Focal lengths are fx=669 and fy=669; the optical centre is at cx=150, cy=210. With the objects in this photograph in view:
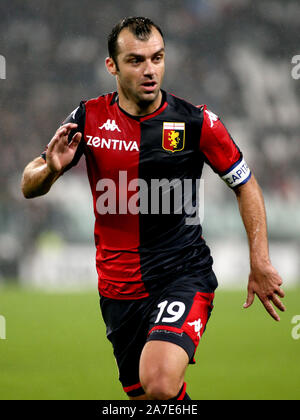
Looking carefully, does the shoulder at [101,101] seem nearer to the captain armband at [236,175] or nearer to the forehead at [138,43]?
the forehead at [138,43]

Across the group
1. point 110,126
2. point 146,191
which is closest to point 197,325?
point 146,191

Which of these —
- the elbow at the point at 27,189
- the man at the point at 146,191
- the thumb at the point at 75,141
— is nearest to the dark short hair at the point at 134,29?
the man at the point at 146,191

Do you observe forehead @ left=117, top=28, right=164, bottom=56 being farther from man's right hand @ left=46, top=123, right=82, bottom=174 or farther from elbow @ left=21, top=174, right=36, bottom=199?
elbow @ left=21, top=174, right=36, bottom=199

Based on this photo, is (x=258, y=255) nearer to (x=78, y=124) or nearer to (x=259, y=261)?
(x=259, y=261)

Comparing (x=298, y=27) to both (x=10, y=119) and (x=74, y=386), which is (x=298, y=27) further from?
(x=74, y=386)

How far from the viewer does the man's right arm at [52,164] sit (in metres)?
3.43

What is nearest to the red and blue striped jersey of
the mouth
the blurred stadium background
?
the mouth

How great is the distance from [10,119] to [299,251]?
6662 mm

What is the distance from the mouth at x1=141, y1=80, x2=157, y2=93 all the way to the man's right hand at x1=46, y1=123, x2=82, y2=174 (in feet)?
1.61

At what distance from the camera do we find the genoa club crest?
381cm

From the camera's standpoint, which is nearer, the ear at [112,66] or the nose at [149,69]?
the nose at [149,69]

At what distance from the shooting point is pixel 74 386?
5.45 metres

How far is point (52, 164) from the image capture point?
343cm

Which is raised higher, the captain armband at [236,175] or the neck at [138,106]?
the neck at [138,106]
